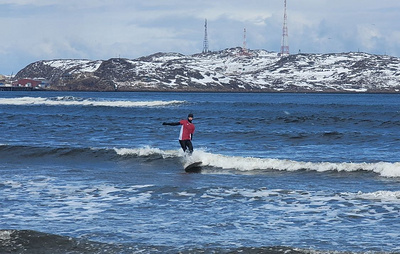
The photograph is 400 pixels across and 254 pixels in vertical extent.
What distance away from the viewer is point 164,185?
60.0 feet

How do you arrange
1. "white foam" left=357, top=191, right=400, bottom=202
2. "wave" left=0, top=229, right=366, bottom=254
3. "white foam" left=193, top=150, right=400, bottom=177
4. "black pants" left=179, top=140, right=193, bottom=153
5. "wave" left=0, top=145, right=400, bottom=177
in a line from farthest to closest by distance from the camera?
"black pants" left=179, top=140, right=193, bottom=153 → "wave" left=0, top=145, right=400, bottom=177 → "white foam" left=193, top=150, right=400, bottom=177 → "white foam" left=357, top=191, right=400, bottom=202 → "wave" left=0, top=229, right=366, bottom=254

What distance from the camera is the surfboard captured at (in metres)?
22.2

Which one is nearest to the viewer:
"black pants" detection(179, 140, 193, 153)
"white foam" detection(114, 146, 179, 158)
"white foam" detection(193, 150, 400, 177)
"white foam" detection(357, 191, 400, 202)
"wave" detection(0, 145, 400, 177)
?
"white foam" detection(357, 191, 400, 202)

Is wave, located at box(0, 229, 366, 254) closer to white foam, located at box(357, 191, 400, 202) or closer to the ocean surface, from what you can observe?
the ocean surface

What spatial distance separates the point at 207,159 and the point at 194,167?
845 mm

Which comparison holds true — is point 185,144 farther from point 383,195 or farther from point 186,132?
point 383,195

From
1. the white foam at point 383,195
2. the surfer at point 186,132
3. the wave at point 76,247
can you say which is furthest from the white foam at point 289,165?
the wave at point 76,247

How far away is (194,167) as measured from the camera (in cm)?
2295

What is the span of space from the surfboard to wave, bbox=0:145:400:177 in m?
0.27

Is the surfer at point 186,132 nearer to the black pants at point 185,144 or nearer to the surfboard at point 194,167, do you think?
the black pants at point 185,144

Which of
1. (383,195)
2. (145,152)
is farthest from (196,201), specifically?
(145,152)

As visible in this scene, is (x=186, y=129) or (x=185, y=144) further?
(x=185, y=144)

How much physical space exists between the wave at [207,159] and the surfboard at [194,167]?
0.89 ft

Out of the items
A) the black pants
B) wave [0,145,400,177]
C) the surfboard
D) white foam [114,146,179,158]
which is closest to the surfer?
the black pants
